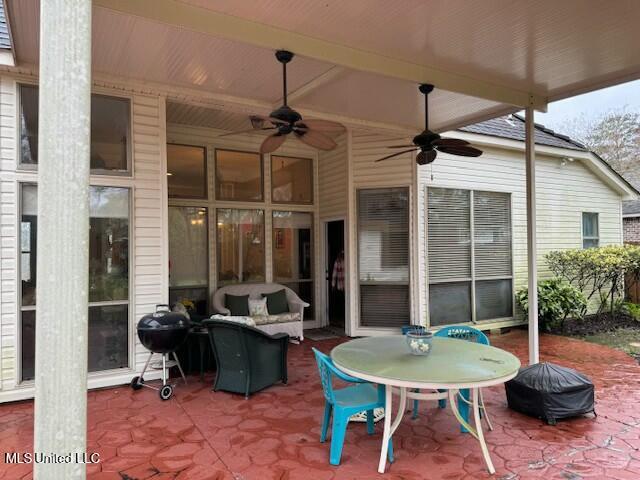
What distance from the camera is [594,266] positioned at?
8.25 metres

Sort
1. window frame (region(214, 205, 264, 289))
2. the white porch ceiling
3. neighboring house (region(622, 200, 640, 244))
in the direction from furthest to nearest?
neighboring house (region(622, 200, 640, 244)) < window frame (region(214, 205, 264, 289)) < the white porch ceiling

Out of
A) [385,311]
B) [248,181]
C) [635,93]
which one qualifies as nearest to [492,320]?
[385,311]

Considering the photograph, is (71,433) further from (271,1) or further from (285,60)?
(285,60)

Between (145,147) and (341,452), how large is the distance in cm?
389

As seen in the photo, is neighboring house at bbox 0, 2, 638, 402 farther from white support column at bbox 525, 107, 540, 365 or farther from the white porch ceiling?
white support column at bbox 525, 107, 540, 365

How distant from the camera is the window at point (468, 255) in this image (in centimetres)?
703

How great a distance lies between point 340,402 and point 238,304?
3745 millimetres

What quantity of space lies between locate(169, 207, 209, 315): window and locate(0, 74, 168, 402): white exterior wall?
6.00 feet

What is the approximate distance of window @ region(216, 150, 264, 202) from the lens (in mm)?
7094

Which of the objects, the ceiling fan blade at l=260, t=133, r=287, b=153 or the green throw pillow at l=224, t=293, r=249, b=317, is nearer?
the ceiling fan blade at l=260, t=133, r=287, b=153

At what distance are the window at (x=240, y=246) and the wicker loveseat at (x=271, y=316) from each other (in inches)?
9.3

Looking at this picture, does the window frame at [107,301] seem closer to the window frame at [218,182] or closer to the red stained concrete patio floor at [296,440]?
the red stained concrete patio floor at [296,440]

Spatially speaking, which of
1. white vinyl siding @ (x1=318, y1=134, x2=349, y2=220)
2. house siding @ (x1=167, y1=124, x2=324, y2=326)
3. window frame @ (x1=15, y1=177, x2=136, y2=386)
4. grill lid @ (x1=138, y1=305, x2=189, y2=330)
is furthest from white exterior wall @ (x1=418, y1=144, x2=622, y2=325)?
window frame @ (x1=15, y1=177, x2=136, y2=386)

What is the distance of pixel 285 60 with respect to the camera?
11.9 ft
